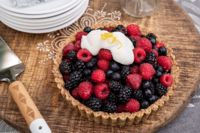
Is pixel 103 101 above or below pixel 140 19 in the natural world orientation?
below

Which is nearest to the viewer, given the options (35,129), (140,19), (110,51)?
(35,129)

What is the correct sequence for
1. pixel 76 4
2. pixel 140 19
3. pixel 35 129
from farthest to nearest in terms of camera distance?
pixel 140 19
pixel 76 4
pixel 35 129

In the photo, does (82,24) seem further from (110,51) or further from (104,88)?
(104,88)

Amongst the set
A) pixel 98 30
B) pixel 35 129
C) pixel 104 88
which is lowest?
pixel 35 129

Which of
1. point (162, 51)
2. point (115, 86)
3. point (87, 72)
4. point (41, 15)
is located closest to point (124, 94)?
point (115, 86)

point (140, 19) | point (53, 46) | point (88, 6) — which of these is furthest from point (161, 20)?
point (53, 46)

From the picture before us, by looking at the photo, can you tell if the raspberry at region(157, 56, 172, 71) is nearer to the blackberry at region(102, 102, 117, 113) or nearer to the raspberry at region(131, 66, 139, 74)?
the raspberry at region(131, 66, 139, 74)

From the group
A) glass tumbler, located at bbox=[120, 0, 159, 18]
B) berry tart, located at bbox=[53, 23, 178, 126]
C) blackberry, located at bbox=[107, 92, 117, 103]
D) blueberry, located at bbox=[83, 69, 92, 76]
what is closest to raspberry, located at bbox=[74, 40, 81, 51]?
berry tart, located at bbox=[53, 23, 178, 126]
